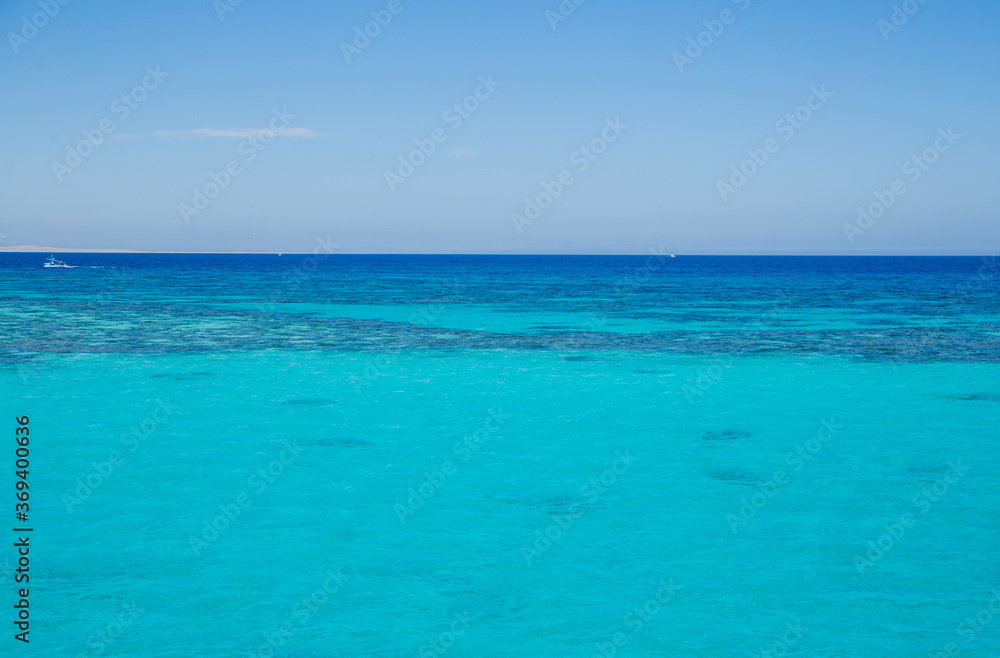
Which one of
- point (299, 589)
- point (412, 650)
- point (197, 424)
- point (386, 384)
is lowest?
point (412, 650)

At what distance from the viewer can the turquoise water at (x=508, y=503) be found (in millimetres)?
8367

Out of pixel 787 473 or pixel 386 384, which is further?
pixel 386 384

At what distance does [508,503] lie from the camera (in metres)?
12.1

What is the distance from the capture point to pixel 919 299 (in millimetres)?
62469

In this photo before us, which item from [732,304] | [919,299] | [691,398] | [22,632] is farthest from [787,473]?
[919,299]

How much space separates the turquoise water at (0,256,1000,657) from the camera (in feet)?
27.5

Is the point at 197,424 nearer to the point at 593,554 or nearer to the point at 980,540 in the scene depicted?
the point at 593,554

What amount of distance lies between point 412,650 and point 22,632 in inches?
147

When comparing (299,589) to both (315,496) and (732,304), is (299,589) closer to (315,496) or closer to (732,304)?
(315,496)

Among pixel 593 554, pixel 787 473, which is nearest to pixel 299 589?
pixel 593 554

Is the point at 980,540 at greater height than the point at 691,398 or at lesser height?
lesser

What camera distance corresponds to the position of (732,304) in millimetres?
56281

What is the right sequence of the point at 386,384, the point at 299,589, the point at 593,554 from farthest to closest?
1. the point at 386,384
2. the point at 593,554
3. the point at 299,589

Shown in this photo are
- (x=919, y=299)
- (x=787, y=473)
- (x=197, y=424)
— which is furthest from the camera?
(x=919, y=299)
